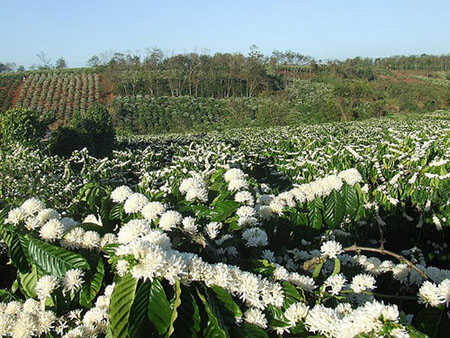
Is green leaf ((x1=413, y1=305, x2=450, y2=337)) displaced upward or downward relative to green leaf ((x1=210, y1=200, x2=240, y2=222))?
downward

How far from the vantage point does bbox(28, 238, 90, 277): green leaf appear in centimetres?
143

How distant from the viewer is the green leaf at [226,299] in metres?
1.17

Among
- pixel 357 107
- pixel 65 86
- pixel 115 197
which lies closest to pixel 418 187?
pixel 115 197

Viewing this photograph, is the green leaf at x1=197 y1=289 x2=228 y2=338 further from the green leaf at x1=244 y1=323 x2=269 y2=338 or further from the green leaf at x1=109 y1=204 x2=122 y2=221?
the green leaf at x1=109 y1=204 x2=122 y2=221

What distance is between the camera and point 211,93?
1710 inches

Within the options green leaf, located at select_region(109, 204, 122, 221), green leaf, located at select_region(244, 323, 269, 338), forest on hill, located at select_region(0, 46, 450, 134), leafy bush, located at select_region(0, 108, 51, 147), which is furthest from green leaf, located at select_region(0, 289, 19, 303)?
forest on hill, located at select_region(0, 46, 450, 134)

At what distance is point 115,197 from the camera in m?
1.87

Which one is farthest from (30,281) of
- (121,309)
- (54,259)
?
(121,309)

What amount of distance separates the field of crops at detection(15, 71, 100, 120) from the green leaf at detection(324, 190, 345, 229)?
35.3 metres

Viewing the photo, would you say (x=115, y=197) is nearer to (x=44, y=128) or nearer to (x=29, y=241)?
(x=29, y=241)

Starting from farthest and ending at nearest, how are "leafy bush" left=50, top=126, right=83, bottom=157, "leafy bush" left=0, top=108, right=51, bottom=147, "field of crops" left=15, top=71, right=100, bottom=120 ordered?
"field of crops" left=15, top=71, right=100, bottom=120 → "leafy bush" left=50, top=126, right=83, bottom=157 → "leafy bush" left=0, top=108, right=51, bottom=147

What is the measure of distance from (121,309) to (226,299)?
0.29 m

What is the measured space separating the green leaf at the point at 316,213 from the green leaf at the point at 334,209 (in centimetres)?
4

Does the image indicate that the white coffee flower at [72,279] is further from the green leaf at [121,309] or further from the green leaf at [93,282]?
the green leaf at [121,309]
